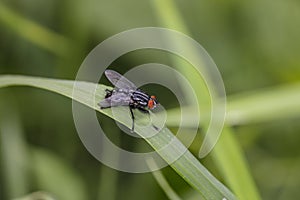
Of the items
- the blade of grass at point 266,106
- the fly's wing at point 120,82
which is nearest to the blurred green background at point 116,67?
the blade of grass at point 266,106

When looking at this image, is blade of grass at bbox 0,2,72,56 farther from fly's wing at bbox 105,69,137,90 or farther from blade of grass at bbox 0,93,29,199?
fly's wing at bbox 105,69,137,90

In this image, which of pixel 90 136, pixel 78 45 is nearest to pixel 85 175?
pixel 90 136

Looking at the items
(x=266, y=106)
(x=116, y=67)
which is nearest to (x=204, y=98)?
(x=266, y=106)

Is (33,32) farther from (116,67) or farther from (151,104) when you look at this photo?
(151,104)

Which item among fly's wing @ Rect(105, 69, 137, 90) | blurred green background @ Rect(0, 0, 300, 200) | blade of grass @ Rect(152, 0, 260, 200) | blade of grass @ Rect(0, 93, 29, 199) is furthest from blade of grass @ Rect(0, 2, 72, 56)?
fly's wing @ Rect(105, 69, 137, 90)

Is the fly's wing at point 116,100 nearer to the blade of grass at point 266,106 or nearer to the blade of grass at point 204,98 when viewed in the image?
the blade of grass at point 204,98

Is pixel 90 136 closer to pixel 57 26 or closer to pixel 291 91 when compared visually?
pixel 57 26

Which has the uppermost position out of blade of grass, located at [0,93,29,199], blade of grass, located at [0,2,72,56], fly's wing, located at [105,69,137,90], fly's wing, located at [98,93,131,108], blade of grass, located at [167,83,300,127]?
blade of grass, located at [0,2,72,56]
